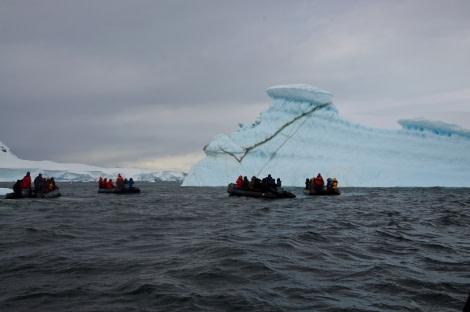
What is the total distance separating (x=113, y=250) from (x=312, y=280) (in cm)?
365

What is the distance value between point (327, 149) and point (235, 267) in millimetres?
30109

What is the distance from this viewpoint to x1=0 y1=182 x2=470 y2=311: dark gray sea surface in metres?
4.56

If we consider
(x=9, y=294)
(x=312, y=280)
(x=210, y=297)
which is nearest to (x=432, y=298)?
(x=312, y=280)

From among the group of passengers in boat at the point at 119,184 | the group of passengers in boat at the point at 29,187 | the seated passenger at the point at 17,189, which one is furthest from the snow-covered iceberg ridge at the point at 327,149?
the seated passenger at the point at 17,189

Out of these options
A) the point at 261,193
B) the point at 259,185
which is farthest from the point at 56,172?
the point at 261,193

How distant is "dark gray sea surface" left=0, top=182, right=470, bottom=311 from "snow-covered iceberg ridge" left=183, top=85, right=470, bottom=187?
916 inches

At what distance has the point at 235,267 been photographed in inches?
241

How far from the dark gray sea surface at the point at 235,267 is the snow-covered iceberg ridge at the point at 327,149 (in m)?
23.3

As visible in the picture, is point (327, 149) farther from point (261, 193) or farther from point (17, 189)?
point (17, 189)

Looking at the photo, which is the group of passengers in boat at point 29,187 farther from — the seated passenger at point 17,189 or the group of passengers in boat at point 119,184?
the group of passengers in boat at point 119,184

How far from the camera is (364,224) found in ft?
35.7

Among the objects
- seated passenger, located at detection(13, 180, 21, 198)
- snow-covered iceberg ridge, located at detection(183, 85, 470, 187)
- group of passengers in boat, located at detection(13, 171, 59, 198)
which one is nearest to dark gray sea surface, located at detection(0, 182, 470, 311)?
seated passenger, located at detection(13, 180, 21, 198)

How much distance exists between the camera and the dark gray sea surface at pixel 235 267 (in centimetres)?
456

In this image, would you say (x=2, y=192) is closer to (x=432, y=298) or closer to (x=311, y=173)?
(x=311, y=173)
